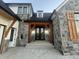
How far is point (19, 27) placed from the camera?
9766mm

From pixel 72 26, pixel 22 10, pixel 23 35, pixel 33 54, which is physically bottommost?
pixel 33 54

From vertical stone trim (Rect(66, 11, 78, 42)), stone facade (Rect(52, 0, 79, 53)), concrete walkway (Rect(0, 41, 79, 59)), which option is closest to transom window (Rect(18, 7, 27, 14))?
concrete walkway (Rect(0, 41, 79, 59))

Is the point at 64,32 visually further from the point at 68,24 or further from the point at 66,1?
the point at 66,1

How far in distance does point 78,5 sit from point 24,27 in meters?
6.26

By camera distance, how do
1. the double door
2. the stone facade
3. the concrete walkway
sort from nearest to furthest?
the concrete walkway
the stone facade
the double door

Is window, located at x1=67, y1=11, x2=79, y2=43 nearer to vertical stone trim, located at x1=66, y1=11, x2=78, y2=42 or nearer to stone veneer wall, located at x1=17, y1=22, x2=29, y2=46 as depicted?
vertical stone trim, located at x1=66, y1=11, x2=78, y2=42

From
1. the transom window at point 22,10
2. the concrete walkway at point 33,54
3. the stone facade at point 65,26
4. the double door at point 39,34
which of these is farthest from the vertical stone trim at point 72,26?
the double door at point 39,34

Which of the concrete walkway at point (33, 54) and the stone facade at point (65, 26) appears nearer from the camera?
the concrete walkway at point (33, 54)

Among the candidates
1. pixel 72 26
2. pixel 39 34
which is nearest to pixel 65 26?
pixel 72 26

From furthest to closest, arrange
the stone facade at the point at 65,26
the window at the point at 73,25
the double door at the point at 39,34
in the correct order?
the double door at the point at 39,34, the window at the point at 73,25, the stone facade at the point at 65,26

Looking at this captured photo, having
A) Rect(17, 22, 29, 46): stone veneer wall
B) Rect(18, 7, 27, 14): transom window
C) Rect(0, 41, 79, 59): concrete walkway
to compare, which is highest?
Rect(18, 7, 27, 14): transom window

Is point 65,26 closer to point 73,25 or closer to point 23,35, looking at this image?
point 73,25

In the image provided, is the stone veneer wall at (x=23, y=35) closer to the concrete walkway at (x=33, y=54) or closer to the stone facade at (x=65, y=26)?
the concrete walkway at (x=33, y=54)

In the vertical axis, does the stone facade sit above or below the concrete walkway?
above
